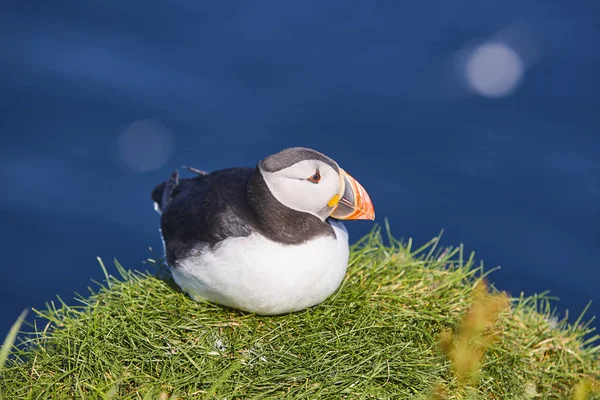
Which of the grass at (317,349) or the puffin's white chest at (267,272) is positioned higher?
the puffin's white chest at (267,272)

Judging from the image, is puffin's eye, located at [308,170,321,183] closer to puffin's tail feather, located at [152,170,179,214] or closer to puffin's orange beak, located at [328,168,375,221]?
puffin's orange beak, located at [328,168,375,221]

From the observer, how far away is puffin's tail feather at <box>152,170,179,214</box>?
4801 mm

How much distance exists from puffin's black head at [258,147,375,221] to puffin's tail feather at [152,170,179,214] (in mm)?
1053

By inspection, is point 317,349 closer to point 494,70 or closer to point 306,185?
point 306,185

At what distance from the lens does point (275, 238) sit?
3893 millimetres

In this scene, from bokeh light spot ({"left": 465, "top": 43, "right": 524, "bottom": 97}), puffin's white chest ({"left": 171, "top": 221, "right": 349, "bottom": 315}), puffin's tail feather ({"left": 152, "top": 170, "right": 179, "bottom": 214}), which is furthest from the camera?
bokeh light spot ({"left": 465, "top": 43, "right": 524, "bottom": 97})

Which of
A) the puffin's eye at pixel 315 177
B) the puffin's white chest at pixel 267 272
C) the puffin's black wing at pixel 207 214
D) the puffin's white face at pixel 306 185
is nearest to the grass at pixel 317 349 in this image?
the puffin's white chest at pixel 267 272

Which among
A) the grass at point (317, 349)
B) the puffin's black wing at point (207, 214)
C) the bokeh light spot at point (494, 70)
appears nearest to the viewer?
the grass at point (317, 349)

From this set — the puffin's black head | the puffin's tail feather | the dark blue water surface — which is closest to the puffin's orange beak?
the puffin's black head

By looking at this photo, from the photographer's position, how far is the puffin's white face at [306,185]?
12.7 feet

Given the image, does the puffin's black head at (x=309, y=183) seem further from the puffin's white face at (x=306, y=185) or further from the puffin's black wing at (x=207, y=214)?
the puffin's black wing at (x=207, y=214)

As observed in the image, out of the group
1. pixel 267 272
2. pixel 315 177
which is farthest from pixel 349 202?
pixel 267 272

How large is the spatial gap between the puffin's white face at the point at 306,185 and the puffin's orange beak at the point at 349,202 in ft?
0.12

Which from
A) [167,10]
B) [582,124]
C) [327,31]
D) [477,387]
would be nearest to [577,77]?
[582,124]
